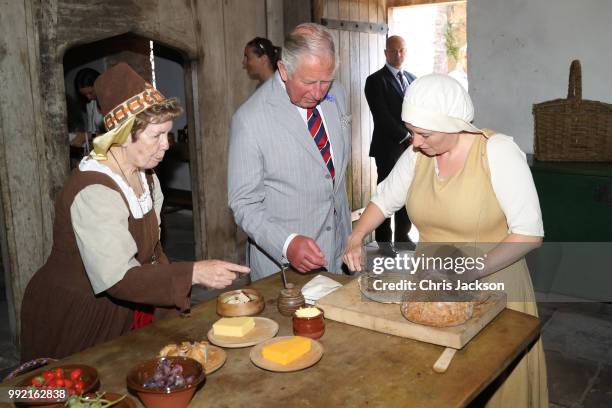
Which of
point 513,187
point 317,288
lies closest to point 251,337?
point 317,288

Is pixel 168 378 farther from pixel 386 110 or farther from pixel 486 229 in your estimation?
pixel 386 110

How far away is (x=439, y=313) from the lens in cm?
212

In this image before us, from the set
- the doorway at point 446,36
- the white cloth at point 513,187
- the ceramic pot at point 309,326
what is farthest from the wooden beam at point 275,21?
the doorway at point 446,36

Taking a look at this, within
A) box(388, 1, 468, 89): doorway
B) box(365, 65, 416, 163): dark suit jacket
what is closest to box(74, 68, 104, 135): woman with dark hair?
box(365, 65, 416, 163): dark suit jacket

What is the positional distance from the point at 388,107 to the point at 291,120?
3534 millimetres

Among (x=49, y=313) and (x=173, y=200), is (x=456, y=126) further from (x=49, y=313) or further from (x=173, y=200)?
(x=173, y=200)

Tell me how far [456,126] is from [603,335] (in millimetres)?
3119

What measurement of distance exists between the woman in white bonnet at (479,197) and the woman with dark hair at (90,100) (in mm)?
5567

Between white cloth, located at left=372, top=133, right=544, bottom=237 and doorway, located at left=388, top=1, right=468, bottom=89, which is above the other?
doorway, located at left=388, top=1, right=468, bottom=89

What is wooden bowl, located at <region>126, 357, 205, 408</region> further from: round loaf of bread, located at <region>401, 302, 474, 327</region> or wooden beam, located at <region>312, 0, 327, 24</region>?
wooden beam, located at <region>312, 0, 327, 24</region>

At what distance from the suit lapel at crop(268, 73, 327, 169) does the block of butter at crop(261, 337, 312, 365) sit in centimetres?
123

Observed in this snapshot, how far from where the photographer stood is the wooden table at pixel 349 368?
178 cm

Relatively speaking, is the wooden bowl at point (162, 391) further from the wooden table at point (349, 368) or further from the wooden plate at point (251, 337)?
the wooden plate at point (251, 337)

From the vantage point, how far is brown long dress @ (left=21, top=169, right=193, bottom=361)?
235cm
